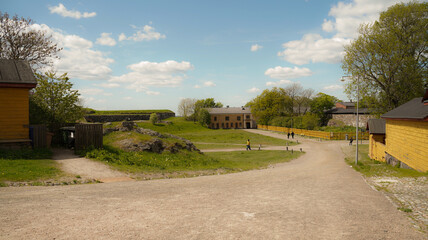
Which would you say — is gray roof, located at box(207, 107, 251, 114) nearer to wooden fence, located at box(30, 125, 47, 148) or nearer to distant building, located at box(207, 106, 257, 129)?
distant building, located at box(207, 106, 257, 129)

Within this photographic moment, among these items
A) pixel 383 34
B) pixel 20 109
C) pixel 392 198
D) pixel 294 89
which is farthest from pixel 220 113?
pixel 392 198

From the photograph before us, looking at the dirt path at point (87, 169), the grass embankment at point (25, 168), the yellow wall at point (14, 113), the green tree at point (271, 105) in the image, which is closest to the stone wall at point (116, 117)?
the green tree at point (271, 105)

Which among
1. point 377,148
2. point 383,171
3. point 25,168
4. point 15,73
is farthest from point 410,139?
point 15,73

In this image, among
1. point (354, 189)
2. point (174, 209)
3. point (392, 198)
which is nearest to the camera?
A: point (174, 209)

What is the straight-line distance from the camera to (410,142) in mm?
17609

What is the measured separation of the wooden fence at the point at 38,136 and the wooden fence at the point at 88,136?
2.03 metres

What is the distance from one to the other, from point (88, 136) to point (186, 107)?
82217mm

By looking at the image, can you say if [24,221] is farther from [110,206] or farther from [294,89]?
[294,89]

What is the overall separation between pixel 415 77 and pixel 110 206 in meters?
32.6

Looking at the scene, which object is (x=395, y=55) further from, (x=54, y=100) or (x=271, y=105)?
(x=271, y=105)

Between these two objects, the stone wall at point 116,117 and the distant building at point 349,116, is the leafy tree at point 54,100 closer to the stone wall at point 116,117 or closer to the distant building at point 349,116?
the stone wall at point 116,117

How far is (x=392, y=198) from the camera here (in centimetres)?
980

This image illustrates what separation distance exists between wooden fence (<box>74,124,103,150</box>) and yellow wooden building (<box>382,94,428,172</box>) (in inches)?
812

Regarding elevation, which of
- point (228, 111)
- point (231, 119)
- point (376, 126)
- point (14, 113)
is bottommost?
point (376, 126)
